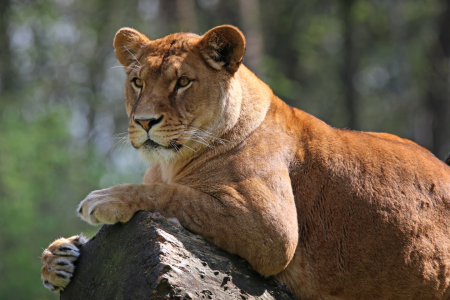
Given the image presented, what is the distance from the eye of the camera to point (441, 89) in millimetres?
22688

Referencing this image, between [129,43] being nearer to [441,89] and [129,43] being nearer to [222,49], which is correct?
[222,49]

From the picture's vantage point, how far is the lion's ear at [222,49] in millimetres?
4453

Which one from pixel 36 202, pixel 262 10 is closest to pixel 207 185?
pixel 36 202

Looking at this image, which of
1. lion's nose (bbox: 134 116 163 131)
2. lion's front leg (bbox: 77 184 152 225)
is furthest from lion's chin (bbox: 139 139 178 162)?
lion's front leg (bbox: 77 184 152 225)

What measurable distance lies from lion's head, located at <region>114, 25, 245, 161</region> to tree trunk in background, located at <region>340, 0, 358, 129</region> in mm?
19566

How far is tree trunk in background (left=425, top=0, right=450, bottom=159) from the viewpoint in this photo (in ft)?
66.3

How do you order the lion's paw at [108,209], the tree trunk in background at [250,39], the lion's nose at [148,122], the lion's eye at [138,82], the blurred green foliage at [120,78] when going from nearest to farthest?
the lion's paw at [108,209], the lion's nose at [148,122], the lion's eye at [138,82], the tree trunk in background at [250,39], the blurred green foliage at [120,78]

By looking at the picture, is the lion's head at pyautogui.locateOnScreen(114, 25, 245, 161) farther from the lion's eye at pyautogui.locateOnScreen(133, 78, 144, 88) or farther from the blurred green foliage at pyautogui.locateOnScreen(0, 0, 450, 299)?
the blurred green foliage at pyautogui.locateOnScreen(0, 0, 450, 299)

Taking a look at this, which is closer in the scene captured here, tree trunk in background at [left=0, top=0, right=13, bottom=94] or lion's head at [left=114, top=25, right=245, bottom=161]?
lion's head at [left=114, top=25, right=245, bottom=161]

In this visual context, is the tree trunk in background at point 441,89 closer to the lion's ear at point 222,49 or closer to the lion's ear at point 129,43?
the lion's ear at point 222,49

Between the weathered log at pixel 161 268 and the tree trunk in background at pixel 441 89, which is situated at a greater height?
the tree trunk in background at pixel 441 89

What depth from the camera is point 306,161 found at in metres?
4.48

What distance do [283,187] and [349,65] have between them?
22.1 m

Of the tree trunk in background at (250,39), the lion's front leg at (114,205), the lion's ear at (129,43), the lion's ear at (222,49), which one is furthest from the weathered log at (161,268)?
the tree trunk in background at (250,39)
